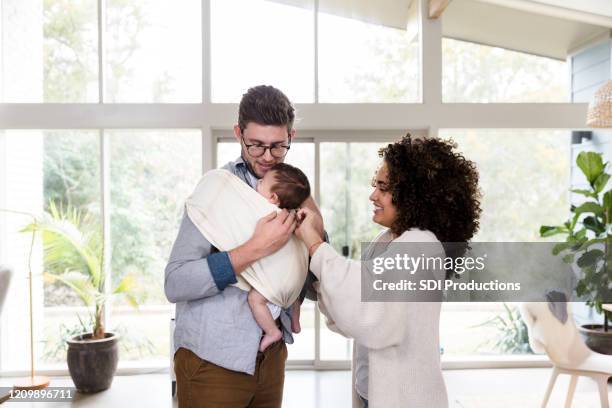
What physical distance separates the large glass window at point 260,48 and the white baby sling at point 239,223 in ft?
10.8

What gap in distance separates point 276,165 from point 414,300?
1.86ft

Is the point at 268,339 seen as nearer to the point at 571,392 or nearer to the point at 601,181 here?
the point at 571,392

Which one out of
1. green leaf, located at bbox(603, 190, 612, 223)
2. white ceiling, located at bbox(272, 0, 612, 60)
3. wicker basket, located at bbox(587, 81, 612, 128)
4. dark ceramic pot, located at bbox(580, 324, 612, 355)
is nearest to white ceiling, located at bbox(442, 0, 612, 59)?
white ceiling, located at bbox(272, 0, 612, 60)

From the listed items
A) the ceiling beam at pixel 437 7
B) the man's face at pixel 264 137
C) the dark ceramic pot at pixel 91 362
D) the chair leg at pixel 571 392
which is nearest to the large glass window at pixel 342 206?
the ceiling beam at pixel 437 7

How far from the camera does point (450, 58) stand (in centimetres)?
477

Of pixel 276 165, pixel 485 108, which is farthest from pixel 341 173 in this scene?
pixel 276 165

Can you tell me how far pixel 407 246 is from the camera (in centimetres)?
142

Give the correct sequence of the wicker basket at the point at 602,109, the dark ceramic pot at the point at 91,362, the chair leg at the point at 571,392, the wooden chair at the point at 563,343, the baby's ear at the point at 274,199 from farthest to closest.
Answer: the dark ceramic pot at the point at 91,362 < the wicker basket at the point at 602,109 < the chair leg at the point at 571,392 < the wooden chair at the point at 563,343 < the baby's ear at the point at 274,199

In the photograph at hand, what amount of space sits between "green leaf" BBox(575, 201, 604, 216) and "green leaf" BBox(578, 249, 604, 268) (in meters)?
0.32

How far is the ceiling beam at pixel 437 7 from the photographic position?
4347 mm

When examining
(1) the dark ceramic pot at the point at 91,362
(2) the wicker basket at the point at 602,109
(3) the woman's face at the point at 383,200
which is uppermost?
(2) the wicker basket at the point at 602,109

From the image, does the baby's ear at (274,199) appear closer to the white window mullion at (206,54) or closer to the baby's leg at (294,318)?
the baby's leg at (294,318)

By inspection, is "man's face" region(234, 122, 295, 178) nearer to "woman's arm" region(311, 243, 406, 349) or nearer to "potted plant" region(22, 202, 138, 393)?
"woman's arm" region(311, 243, 406, 349)

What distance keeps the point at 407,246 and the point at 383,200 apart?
19 cm
